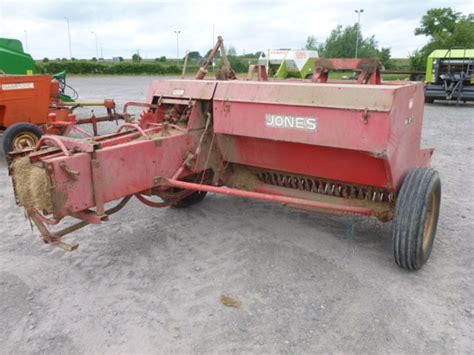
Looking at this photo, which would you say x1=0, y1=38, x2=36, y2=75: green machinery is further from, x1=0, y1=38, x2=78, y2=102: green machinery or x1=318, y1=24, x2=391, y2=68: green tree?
x1=318, y1=24, x2=391, y2=68: green tree

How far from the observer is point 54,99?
8156 millimetres

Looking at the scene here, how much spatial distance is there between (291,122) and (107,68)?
4473 cm

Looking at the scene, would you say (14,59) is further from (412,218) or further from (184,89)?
(412,218)

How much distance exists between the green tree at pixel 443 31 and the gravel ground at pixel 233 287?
97.3ft

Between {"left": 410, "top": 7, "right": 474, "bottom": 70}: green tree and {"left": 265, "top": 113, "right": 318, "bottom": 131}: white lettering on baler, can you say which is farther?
{"left": 410, "top": 7, "right": 474, "bottom": 70}: green tree

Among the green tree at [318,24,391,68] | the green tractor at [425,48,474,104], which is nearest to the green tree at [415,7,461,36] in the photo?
the green tree at [318,24,391,68]

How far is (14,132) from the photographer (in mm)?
6355

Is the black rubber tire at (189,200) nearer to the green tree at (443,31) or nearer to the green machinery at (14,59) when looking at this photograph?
the green machinery at (14,59)

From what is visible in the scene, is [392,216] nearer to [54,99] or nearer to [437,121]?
[54,99]

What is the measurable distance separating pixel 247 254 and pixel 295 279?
1.69 feet

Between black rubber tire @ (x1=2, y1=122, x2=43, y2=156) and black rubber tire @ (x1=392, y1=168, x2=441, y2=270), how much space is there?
5183 millimetres

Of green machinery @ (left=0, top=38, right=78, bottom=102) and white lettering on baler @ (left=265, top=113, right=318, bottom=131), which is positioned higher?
green machinery @ (left=0, top=38, right=78, bottom=102)

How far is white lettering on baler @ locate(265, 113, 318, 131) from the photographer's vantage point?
10.1 ft

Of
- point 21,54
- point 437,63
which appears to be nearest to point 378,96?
point 21,54
